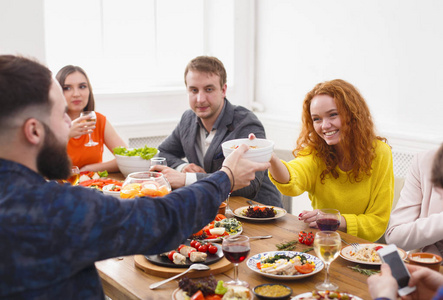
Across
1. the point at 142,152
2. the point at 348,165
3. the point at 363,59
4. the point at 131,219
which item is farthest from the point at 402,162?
the point at 131,219

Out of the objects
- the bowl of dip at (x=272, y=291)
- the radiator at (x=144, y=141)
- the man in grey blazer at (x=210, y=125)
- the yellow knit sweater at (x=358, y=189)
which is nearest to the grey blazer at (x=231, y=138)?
the man in grey blazer at (x=210, y=125)

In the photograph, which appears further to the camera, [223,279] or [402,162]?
[402,162]

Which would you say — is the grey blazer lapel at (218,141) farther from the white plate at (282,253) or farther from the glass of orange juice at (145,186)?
the white plate at (282,253)

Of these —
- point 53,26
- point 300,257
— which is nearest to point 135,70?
point 53,26

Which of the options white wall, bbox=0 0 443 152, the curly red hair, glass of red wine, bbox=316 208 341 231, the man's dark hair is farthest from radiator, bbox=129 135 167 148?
the man's dark hair

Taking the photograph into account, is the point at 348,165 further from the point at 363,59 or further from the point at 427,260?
the point at 363,59

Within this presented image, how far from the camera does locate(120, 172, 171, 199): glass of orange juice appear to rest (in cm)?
195

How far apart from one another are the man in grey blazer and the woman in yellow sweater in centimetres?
42

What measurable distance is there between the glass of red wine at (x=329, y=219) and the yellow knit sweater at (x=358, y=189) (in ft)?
1.52

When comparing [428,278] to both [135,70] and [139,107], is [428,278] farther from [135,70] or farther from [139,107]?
[135,70]

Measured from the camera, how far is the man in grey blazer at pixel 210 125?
10.1 feet

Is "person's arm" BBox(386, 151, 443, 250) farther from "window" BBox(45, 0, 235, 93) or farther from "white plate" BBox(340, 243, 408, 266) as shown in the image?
"window" BBox(45, 0, 235, 93)

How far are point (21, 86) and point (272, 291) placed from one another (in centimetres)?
92

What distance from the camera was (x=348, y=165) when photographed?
256 centimetres
